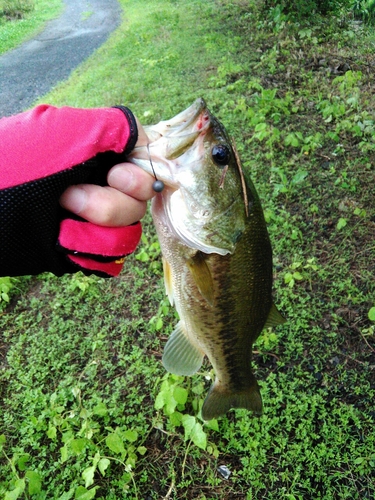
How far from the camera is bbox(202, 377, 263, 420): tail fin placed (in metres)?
2.23

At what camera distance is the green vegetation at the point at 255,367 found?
246cm

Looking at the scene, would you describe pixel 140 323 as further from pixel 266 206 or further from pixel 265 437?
pixel 266 206

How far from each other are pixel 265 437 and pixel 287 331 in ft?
2.60

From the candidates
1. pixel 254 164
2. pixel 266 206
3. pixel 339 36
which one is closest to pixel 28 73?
pixel 339 36

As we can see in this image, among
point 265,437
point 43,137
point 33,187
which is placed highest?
point 43,137

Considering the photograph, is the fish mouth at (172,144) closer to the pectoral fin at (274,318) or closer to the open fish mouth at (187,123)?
the open fish mouth at (187,123)

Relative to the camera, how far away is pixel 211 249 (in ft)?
5.46

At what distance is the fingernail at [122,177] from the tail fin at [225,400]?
127 cm

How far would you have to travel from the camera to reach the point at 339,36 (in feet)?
25.0

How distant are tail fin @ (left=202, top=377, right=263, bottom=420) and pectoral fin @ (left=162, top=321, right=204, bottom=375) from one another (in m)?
0.19

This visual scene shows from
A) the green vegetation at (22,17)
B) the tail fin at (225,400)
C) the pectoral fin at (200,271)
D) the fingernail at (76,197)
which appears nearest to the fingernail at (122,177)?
the fingernail at (76,197)

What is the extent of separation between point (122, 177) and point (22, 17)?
692 inches

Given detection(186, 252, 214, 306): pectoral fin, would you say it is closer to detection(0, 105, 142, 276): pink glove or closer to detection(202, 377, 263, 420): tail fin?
detection(0, 105, 142, 276): pink glove

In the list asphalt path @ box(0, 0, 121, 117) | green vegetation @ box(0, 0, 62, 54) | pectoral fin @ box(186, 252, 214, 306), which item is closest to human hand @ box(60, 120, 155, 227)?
pectoral fin @ box(186, 252, 214, 306)
